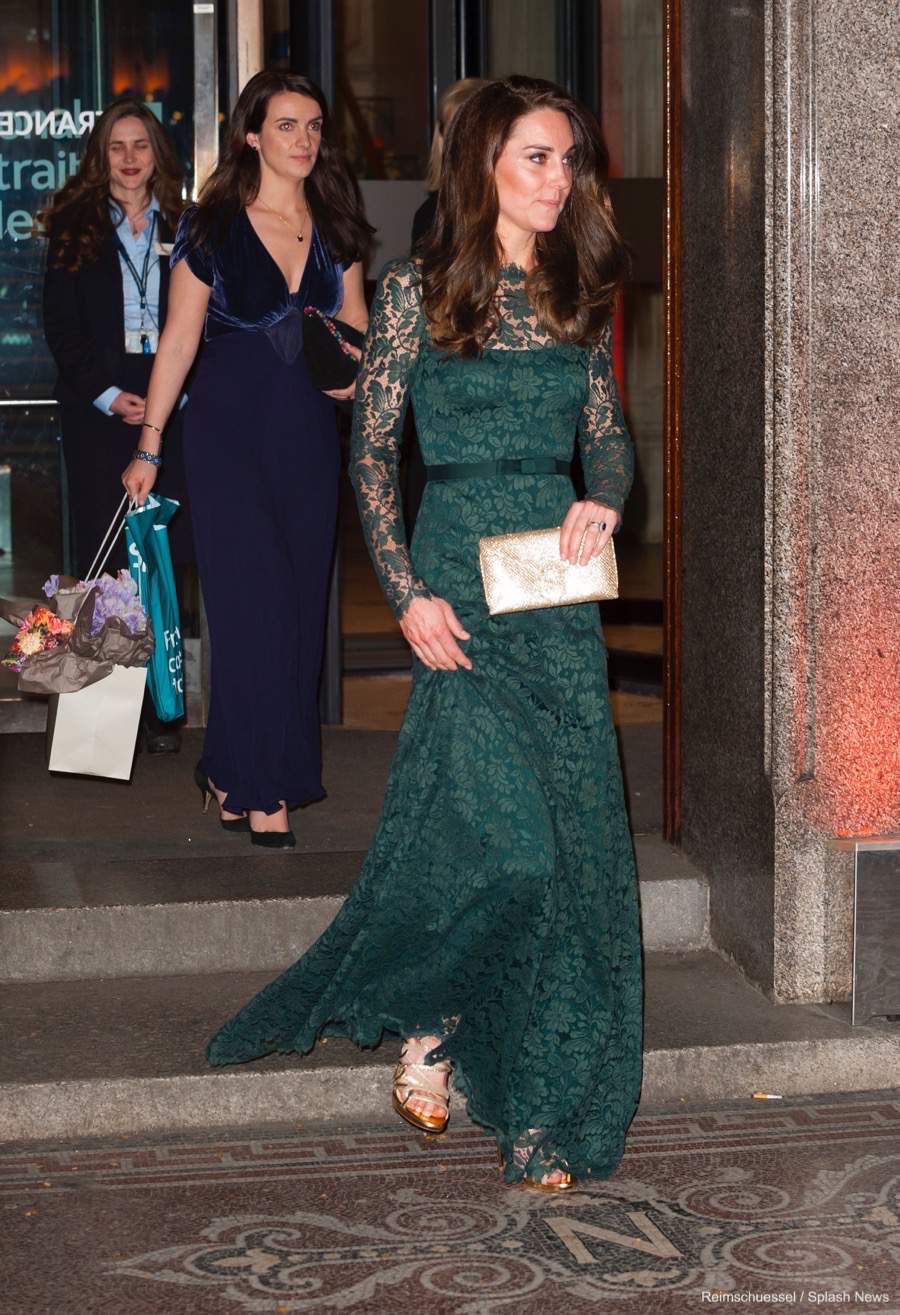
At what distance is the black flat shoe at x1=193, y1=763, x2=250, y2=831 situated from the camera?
20.1ft

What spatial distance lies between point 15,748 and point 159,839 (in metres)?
1.68

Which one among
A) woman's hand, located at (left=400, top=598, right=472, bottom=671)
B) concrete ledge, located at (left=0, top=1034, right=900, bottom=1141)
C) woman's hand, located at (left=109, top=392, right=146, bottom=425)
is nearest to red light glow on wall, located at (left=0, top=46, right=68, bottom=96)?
woman's hand, located at (left=109, top=392, right=146, bottom=425)

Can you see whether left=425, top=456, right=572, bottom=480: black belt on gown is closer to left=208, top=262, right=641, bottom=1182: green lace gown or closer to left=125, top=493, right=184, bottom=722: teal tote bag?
left=208, top=262, right=641, bottom=1182: green lace gown

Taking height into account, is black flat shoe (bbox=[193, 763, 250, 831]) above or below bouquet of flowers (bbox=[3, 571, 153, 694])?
below

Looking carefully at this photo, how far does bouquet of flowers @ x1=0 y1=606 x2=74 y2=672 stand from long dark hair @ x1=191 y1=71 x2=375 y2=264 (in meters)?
1.15

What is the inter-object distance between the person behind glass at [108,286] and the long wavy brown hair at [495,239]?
3271 millimetres

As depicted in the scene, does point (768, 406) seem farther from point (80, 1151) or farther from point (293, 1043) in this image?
point (80, 1151)

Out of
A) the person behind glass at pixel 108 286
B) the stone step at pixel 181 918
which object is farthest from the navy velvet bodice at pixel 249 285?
the stone step at pixel 181 918

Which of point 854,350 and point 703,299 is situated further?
point 703,299

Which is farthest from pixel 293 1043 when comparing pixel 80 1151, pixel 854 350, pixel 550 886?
pixel 854 350

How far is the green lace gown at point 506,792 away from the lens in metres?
4.09

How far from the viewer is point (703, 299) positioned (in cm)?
535

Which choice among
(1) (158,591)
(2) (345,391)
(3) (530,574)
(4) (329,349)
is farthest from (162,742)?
(3) (530,574)

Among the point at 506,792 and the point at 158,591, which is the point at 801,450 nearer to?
the point at 506,792
